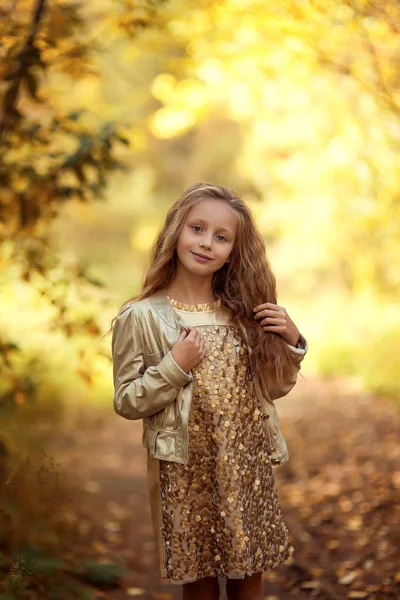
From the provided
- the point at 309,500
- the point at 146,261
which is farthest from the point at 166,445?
the point at 146,261

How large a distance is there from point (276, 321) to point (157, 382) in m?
Result: 0.48

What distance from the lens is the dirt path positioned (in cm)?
388

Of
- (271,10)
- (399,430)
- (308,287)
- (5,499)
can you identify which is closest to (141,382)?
(5,499)

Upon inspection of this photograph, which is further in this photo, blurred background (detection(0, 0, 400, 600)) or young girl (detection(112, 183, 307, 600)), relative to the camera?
blurred background (detection(0, 0, 400, 600))

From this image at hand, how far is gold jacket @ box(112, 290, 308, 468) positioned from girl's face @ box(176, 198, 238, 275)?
7.4 inches

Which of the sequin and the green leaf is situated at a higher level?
the sequin

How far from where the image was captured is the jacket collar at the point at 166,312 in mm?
2479

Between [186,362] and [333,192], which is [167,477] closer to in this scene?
[186,362]

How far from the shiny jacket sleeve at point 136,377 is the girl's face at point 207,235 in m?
0.28

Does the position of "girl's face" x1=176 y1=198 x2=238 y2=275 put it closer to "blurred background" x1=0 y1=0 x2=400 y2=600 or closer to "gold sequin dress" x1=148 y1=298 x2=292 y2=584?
"gold sequin dress" x1=148 y1=298 x2=292 y2=584

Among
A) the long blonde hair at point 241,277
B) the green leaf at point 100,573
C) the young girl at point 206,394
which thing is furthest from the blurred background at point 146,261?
the young girl at point 206,394

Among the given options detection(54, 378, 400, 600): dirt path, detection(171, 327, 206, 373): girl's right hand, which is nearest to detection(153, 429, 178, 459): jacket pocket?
detection(171, 327, 206, 373): girl's right hand

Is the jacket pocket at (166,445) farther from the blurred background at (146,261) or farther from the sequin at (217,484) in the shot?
the blurred background at (146,261)

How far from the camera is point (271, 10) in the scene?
430cm
